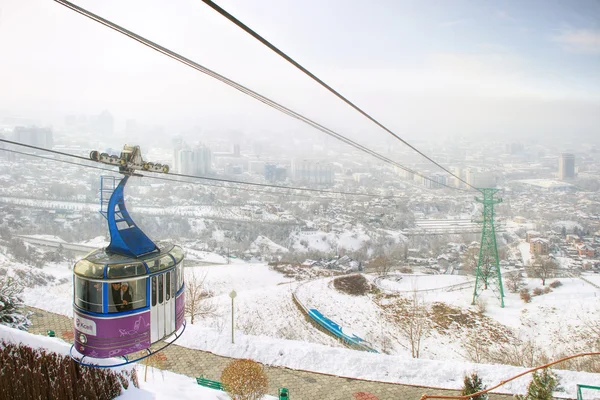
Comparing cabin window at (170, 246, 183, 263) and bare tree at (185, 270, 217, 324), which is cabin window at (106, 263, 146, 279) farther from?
bare tree at (185, 270, 217, 324)

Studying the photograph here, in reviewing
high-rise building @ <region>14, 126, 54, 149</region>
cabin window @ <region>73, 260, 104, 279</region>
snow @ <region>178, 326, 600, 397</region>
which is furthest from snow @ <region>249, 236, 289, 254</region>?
cabin window @ <region>73, 260, 104, 279</region>

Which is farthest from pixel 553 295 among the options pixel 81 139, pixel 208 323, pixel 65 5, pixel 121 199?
pixel 81 139

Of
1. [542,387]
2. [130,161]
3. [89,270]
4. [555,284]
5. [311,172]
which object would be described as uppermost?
[311,172]

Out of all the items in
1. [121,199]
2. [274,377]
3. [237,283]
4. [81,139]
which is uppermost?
[81,139]

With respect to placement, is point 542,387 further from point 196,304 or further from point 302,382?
point 196,304

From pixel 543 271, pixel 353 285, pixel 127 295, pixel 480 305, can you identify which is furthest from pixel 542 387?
pixel 543 271

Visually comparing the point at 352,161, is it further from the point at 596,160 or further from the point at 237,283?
the point at 237,283

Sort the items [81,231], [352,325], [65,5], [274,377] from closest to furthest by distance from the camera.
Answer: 1. [65,5]
2. [274,377]
3. [352,325]
4. [81,231]
